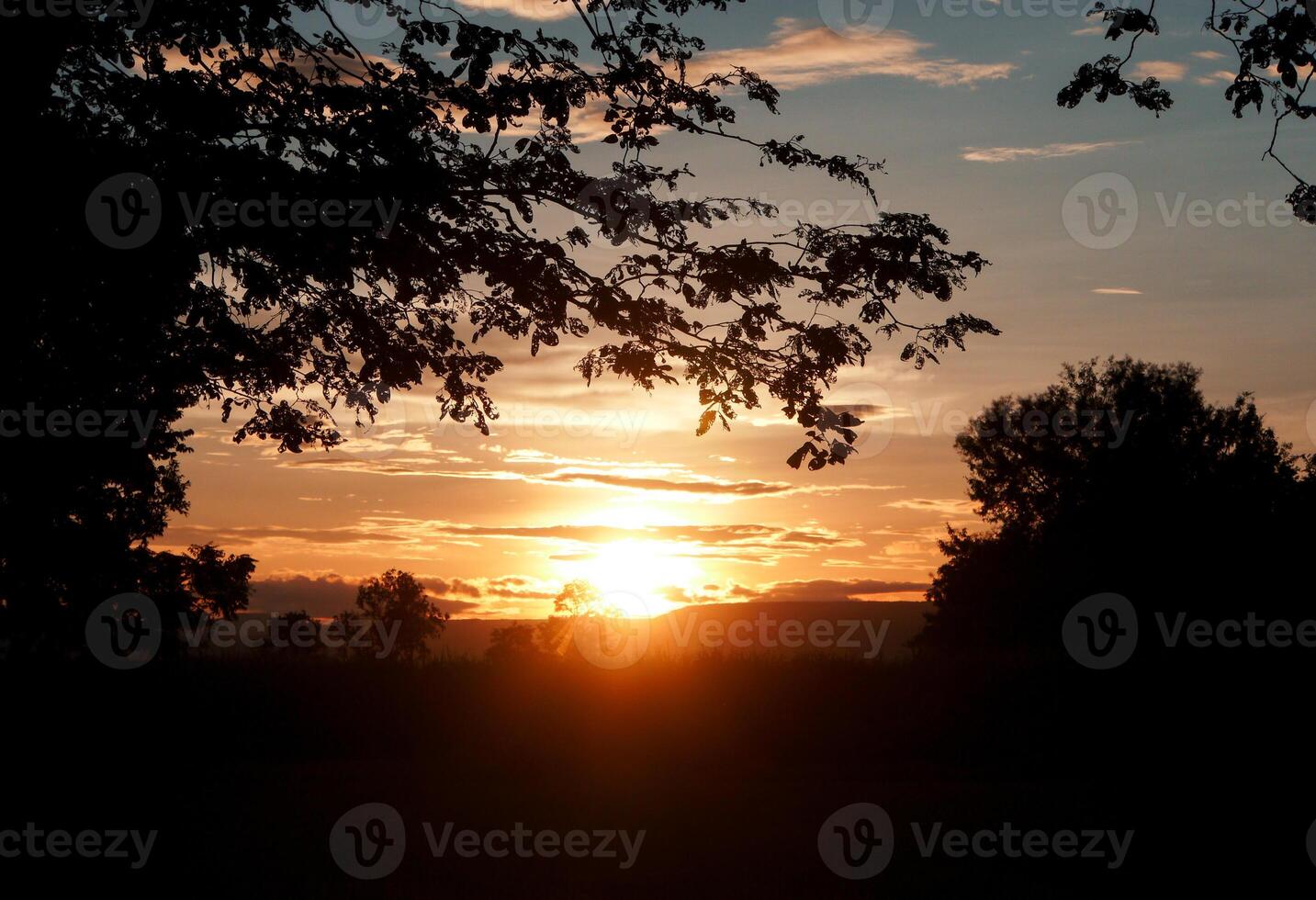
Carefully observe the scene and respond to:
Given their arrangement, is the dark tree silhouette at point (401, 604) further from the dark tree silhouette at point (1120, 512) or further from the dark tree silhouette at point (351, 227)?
the dark tree silhouette at point (351, 227)

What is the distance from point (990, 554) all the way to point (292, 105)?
48.9m

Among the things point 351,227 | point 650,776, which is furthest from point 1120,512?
point 351,227

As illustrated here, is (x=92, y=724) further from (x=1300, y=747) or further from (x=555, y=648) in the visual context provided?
(x=555, y=648)

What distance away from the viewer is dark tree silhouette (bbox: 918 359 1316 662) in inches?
1905

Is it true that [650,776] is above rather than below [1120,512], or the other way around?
below

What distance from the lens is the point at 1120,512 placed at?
5141cm

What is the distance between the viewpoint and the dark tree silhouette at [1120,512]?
48.4 m

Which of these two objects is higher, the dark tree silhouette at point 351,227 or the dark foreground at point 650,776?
the dark tree silhouette at point 351,227

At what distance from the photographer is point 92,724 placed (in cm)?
2408

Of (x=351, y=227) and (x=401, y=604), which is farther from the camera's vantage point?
(x=401, y=604)

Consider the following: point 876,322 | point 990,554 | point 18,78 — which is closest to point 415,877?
point 876,322

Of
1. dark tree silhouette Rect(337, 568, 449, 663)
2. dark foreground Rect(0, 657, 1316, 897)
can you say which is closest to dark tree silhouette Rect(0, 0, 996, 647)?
dark foreground Rect(0, 657, 1316, 897)

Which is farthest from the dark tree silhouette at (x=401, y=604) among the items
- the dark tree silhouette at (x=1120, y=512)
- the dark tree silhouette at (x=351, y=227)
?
the dark tree silhouette at (x=351, y=227)

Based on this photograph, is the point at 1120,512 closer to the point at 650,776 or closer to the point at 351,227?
the point at 650,776
